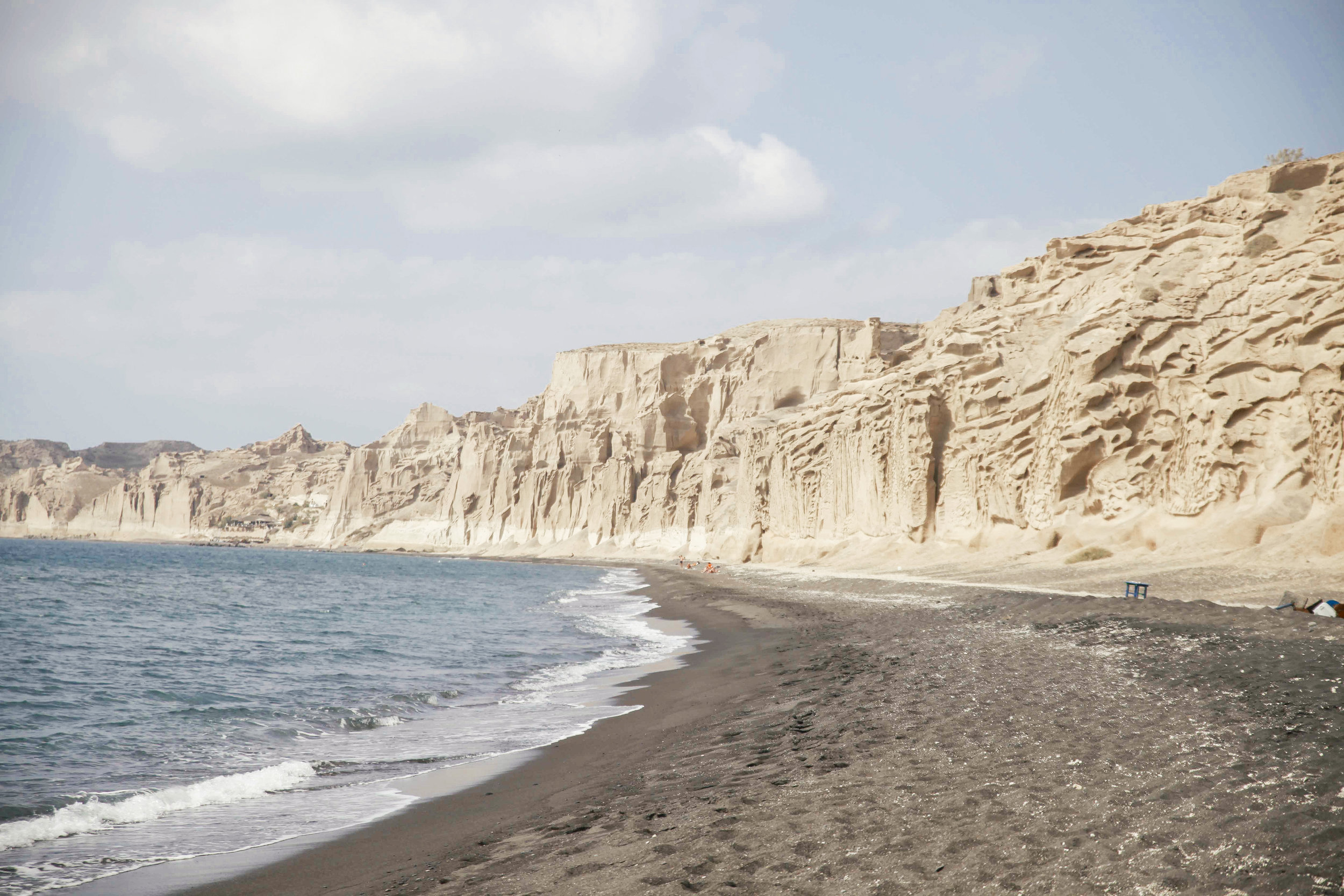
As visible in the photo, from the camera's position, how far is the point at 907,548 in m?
42.4

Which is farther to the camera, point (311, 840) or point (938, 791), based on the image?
point (311, 840)

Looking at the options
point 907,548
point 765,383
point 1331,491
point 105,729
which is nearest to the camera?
point 105,729

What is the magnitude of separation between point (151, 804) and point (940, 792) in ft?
23.9

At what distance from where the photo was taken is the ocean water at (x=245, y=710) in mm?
7465

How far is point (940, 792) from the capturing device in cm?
578

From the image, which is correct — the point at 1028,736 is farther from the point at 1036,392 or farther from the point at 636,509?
the point at 636,509

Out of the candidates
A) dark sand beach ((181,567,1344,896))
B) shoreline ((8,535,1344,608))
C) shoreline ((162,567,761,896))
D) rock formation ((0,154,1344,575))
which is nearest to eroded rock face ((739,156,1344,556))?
rock formation ((0,154,1344,575))

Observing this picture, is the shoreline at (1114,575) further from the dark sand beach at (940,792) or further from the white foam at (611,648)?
the white foam at (611,648)

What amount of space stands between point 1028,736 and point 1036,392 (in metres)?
33.2

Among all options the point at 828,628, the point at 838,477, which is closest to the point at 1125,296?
the point at 838,477

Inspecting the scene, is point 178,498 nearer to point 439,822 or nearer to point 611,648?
point 611,648

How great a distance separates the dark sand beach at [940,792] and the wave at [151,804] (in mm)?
2182

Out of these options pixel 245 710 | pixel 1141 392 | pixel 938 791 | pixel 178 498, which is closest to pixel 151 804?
pixel 245 710

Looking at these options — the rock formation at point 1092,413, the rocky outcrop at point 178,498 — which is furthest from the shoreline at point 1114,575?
the rocky outcrop at point 178,498
